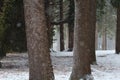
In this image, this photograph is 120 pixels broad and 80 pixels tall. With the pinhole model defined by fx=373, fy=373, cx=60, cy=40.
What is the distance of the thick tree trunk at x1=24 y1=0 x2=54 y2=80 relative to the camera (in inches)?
378

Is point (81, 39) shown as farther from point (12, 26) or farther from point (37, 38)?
point (12, 26)

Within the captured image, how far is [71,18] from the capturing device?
75.8 ft

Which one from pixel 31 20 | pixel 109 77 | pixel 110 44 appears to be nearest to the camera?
pixel 31 20

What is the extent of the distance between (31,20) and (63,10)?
75.3ft

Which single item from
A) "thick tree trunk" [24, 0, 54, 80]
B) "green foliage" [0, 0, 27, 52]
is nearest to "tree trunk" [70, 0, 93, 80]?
"thick tree trunk" [24, 0, 54, 80]

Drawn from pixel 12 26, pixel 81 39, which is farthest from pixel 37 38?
pixel 12 26

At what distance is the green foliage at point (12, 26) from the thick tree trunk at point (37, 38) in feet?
15.5

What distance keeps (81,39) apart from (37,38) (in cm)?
144

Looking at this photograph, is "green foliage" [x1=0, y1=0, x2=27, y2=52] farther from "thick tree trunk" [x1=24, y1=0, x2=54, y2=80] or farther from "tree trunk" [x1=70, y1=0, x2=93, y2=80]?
"thick tree trunk" [x1=24, y1=0, x2=54, y2=80]

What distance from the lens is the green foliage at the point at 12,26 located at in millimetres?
14438

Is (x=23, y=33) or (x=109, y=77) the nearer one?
(x=109, y=77)

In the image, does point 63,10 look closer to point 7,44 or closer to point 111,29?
point 111,29

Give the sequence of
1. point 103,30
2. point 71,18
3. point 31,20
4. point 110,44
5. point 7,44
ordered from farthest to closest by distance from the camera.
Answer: point 110,44 → point 103,30 → point 71,18 → point 7,44 → point 31,20

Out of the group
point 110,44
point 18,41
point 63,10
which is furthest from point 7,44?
point 110,44
